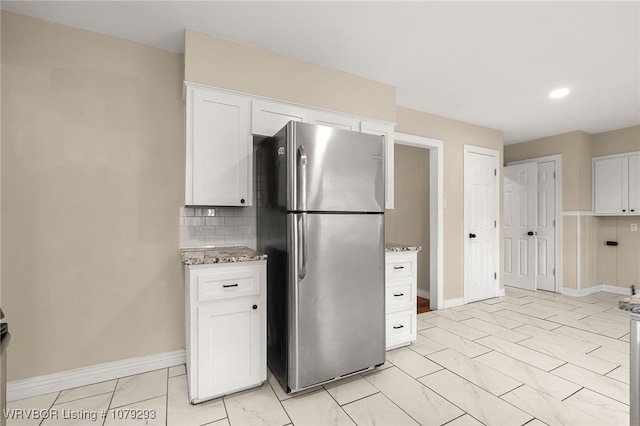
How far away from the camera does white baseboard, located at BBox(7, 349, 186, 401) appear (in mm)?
2041

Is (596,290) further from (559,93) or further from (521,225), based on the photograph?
(559,93)

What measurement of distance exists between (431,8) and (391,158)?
1388 mm

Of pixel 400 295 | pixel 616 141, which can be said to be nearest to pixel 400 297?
pixel 400 295

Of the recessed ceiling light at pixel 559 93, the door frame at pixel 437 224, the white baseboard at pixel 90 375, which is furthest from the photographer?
the door frame at pixel 437 224

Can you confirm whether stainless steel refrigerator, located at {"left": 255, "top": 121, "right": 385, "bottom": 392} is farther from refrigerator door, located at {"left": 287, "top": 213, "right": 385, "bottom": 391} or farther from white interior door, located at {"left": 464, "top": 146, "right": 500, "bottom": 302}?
white interior door, located at {"left": 464, "top": 146, "right": 500, "bottom": 302}

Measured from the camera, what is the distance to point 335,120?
2824 mm

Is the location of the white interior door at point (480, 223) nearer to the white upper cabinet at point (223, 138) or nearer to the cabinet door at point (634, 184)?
the cabinet door at point (634, 184)

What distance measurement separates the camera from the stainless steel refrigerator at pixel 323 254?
2.02 metres

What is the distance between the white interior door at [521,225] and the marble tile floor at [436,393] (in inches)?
89.4

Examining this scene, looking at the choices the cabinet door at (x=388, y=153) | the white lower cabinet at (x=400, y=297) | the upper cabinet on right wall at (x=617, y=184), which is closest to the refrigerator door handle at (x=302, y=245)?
the white lower cabinet at (x=400, y=297)

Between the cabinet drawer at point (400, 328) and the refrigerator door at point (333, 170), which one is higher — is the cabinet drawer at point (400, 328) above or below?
A: below

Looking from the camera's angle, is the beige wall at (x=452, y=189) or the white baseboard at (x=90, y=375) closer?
the white baseboard at (x=90, y=375)

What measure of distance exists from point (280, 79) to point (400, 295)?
2187 millimetres

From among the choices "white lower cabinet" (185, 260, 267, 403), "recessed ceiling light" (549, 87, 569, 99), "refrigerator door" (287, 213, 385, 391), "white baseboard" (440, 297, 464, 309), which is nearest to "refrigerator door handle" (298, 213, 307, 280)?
"refrigerator door" (287, 213, 385, 391)
